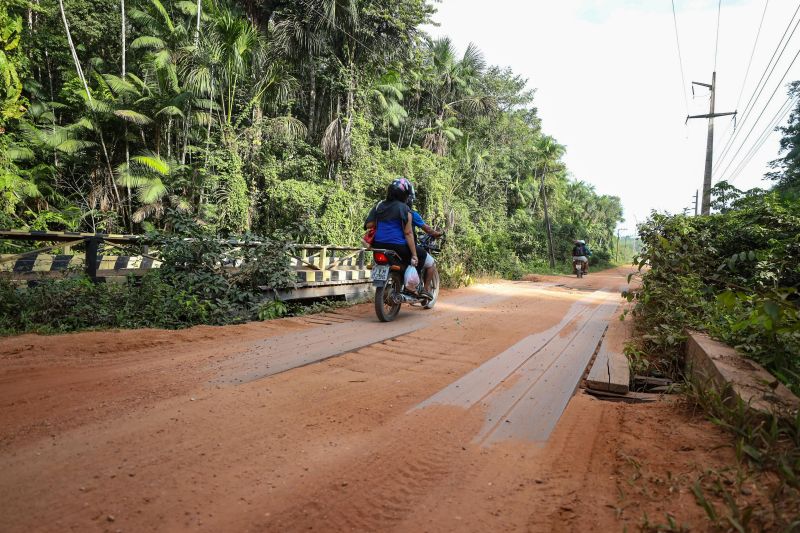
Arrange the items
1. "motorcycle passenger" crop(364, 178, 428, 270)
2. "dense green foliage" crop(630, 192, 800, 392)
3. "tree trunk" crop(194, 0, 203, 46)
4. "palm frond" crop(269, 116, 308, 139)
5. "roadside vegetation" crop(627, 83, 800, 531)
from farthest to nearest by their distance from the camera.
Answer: "palm frond" crop(269, 116, 308, 139) → "tree trunk" crop(194, 0, 203, 46) → "motorcycle passenger" crop(364, 178, 428, 270) → "dense green foliage" crop(630, 192, 800, 392) → "roadside vegetation" crop(627, 83, 800, 531)

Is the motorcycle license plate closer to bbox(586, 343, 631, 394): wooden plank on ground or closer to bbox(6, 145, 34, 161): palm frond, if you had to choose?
bbox(586, 343, 631, 394): wooden plank on ground

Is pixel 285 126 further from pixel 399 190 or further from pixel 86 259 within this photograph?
pixel 399 190

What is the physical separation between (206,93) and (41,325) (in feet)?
45.8

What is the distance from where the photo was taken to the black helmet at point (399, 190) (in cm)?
613

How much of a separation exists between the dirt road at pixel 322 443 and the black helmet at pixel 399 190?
8.78 feet

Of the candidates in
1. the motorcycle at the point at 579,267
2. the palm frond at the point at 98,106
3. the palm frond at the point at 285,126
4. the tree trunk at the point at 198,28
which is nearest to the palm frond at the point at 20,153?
the palm frond at the point at 98,106

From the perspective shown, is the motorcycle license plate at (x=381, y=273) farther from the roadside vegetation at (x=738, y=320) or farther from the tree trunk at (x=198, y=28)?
the tree trunk at (x=198, y=28)

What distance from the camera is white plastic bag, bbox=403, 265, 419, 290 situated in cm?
619

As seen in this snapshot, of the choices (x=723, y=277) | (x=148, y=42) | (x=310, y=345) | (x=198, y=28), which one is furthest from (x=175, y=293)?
(x=148, y=42)

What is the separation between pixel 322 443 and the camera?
228cm

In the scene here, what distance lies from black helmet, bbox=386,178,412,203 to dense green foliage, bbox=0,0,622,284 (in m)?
5.83

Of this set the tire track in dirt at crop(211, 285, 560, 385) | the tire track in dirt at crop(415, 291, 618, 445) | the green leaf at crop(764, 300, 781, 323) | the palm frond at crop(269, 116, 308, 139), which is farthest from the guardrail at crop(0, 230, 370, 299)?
the palm frond at crop(269, 116, 308, 139)

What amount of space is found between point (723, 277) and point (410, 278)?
156 inches

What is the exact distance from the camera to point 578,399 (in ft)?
10.2
